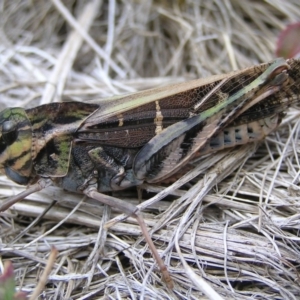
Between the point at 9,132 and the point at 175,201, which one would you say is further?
the point at 175,201

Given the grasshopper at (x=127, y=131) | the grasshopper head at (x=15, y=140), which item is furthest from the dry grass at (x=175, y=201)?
the grasshopper head at (x=15, y=140)

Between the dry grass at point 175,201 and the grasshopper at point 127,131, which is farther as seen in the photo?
the grasshopper at point 127,131

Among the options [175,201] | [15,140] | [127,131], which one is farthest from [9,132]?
[175,201]

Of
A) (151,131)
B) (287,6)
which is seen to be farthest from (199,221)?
(287,6)

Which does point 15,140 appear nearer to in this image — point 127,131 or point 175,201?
point 127,131

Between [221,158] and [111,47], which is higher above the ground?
[111,47]

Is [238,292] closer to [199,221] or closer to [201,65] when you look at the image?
[199,221]

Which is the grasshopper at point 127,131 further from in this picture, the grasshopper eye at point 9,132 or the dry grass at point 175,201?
the dry grass at point 175,201

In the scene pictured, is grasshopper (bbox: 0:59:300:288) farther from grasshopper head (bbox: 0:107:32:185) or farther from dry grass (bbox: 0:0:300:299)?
dry grass (bbox: 0:0:300:299)
